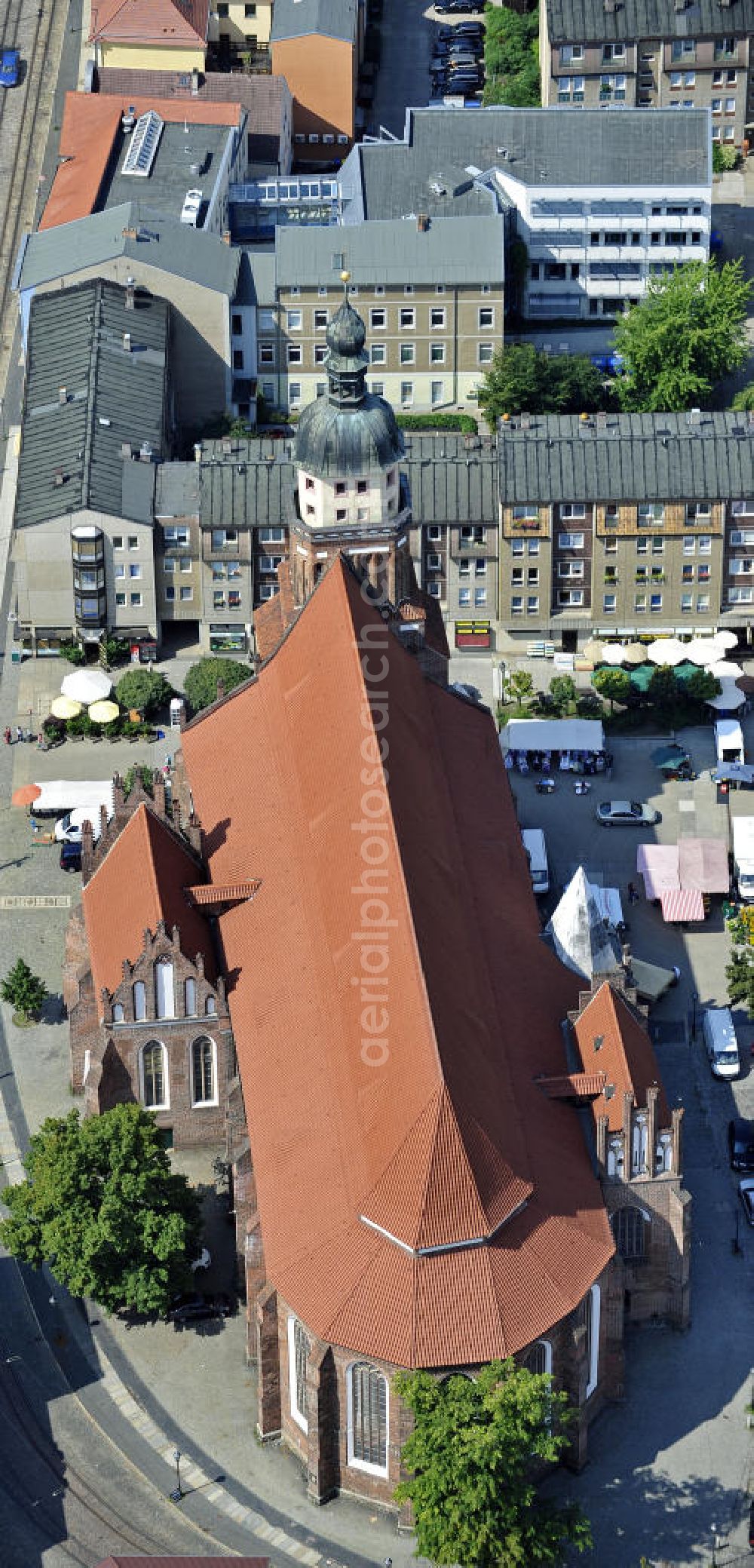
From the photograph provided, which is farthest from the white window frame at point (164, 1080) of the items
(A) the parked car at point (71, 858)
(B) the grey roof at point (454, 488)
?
(B) the grey roof at point (454, 488)

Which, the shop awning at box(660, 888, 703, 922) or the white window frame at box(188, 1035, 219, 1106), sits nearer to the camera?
the white window frame at box(188, 1035, 219, 1106)

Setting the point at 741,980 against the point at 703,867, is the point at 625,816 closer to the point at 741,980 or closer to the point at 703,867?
the point at 703,867

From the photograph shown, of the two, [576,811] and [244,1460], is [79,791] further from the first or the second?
[244,1460]

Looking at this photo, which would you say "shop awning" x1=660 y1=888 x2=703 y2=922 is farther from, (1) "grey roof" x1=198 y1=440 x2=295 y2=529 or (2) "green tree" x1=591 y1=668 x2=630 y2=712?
(1) "grey roof" x1=198 y1=440 x2=295 y2=529

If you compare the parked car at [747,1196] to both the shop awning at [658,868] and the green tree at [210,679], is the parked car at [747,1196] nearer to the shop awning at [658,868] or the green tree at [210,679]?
the shop awning at [658,868]

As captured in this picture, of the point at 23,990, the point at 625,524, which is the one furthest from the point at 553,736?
the point at 23,990

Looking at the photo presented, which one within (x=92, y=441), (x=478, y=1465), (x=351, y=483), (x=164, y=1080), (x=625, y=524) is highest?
(x=351, y=483)

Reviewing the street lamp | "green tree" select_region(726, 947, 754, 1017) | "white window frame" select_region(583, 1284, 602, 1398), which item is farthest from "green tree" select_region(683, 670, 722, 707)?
the street lamp
